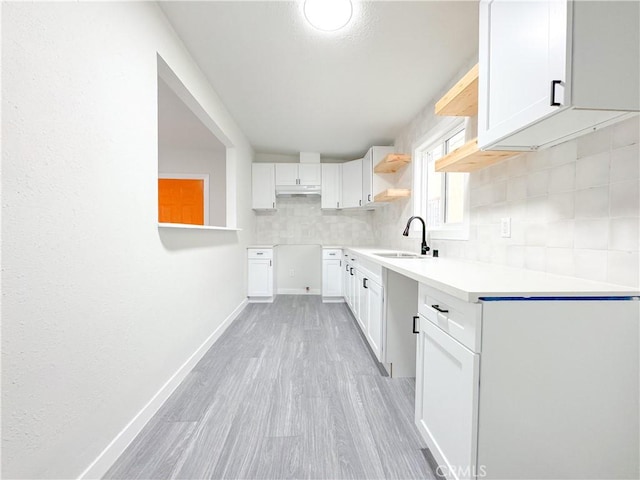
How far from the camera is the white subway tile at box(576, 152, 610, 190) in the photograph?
3.62 ft

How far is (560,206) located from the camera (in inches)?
51.3

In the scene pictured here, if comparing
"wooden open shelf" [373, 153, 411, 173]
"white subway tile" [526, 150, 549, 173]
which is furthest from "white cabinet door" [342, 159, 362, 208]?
"white subway tile" [526, 150, 549, 173]

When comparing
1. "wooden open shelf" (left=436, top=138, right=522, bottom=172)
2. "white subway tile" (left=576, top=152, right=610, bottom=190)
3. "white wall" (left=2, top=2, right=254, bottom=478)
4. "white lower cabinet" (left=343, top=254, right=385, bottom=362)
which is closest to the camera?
"white wall" (left=2, top=2, right=254, bottom=478)

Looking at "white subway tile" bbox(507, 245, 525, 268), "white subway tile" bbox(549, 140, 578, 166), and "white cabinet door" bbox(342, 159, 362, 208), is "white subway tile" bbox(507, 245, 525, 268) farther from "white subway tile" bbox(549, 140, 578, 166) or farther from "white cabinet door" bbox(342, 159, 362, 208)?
"white cabinet door" bbox(342, 159, 362, 208)

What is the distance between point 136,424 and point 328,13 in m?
2.48

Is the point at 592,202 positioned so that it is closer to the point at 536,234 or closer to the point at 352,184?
the point at 536,234

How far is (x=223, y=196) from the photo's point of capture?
472 centimetres

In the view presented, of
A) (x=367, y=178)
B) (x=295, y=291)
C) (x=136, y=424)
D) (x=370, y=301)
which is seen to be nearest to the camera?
(x=136, y=424)

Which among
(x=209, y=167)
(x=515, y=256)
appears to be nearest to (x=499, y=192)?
(x=515, y=256)

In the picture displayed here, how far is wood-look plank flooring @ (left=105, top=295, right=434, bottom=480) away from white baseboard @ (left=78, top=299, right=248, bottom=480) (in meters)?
0.03

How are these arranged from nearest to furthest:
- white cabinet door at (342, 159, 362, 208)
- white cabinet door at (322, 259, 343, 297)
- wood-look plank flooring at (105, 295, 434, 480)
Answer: wood-look plank flooring at (105, 295, 434, 480) → white cabinet door at (322, 259, 343, 297) → white cabinet door at (342, 159, 362, 208)

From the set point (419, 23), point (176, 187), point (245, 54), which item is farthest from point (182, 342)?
point (176, 187)

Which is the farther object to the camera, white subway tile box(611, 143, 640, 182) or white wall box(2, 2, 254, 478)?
white subway tile box(611, 143, 640, 182)

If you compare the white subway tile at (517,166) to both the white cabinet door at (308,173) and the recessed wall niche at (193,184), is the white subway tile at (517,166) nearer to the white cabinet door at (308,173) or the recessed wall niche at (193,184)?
the white cabinet door at (308,173)
